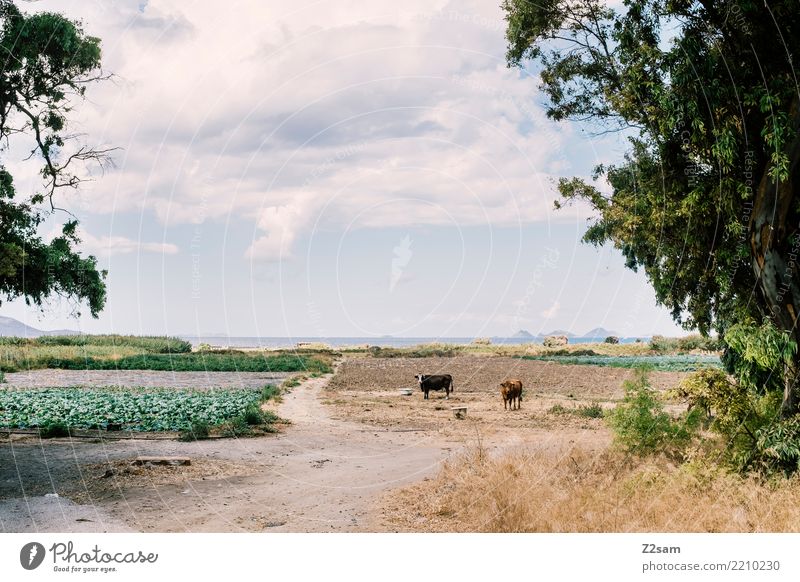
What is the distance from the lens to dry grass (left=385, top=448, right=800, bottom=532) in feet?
24.5

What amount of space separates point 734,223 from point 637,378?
3.18 metres

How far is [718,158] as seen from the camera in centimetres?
829

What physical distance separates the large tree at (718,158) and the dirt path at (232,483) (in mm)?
5380

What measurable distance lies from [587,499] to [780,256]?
13.9 feet

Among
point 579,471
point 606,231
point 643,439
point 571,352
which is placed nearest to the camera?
point 579,471

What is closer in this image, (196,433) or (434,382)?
(196,433)

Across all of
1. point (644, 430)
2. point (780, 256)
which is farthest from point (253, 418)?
point (780, 256)
